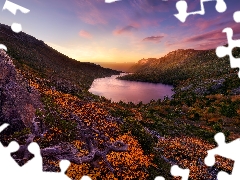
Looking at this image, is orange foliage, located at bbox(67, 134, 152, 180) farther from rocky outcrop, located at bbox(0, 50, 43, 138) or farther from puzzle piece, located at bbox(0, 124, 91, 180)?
puzzle piece, located at bbox(0, 124, 91, 180)

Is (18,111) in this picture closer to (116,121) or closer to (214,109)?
(116,121)

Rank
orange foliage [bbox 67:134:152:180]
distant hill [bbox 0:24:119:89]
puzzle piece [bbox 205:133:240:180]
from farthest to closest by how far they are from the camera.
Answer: distant hill [bbox 0:24:119:89]
orange foliage [bbox 67:134:152:180]
puzzle piece [bbox 205:133:240:180]

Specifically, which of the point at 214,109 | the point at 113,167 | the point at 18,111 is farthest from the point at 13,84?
the point at 214,109

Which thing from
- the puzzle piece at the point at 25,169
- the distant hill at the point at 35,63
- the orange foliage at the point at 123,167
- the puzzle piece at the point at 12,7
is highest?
the distant hill at the point at 35,63

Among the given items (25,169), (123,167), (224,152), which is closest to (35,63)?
(123,167)

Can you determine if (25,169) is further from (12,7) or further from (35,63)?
(35,63)

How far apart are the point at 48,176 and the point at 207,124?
132 ft

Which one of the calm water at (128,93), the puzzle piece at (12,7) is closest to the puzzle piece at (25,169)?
the puzzle piece at (12,7)

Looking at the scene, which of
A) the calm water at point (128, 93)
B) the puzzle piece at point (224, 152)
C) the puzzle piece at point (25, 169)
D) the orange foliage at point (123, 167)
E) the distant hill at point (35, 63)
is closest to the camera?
the puzzle piece at point (25, 169)

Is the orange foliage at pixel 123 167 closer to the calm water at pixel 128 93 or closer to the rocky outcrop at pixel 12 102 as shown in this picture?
the rocky outcrop at pixel 12 102

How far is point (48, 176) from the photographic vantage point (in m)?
7.66

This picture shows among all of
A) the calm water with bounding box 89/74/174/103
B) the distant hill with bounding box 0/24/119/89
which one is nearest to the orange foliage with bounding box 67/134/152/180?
the distant hill with bounding box 0/24/119/89

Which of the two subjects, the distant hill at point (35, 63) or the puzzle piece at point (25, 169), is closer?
the puzzle piece at point (25, 169)

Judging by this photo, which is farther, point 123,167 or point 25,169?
point 123,167
